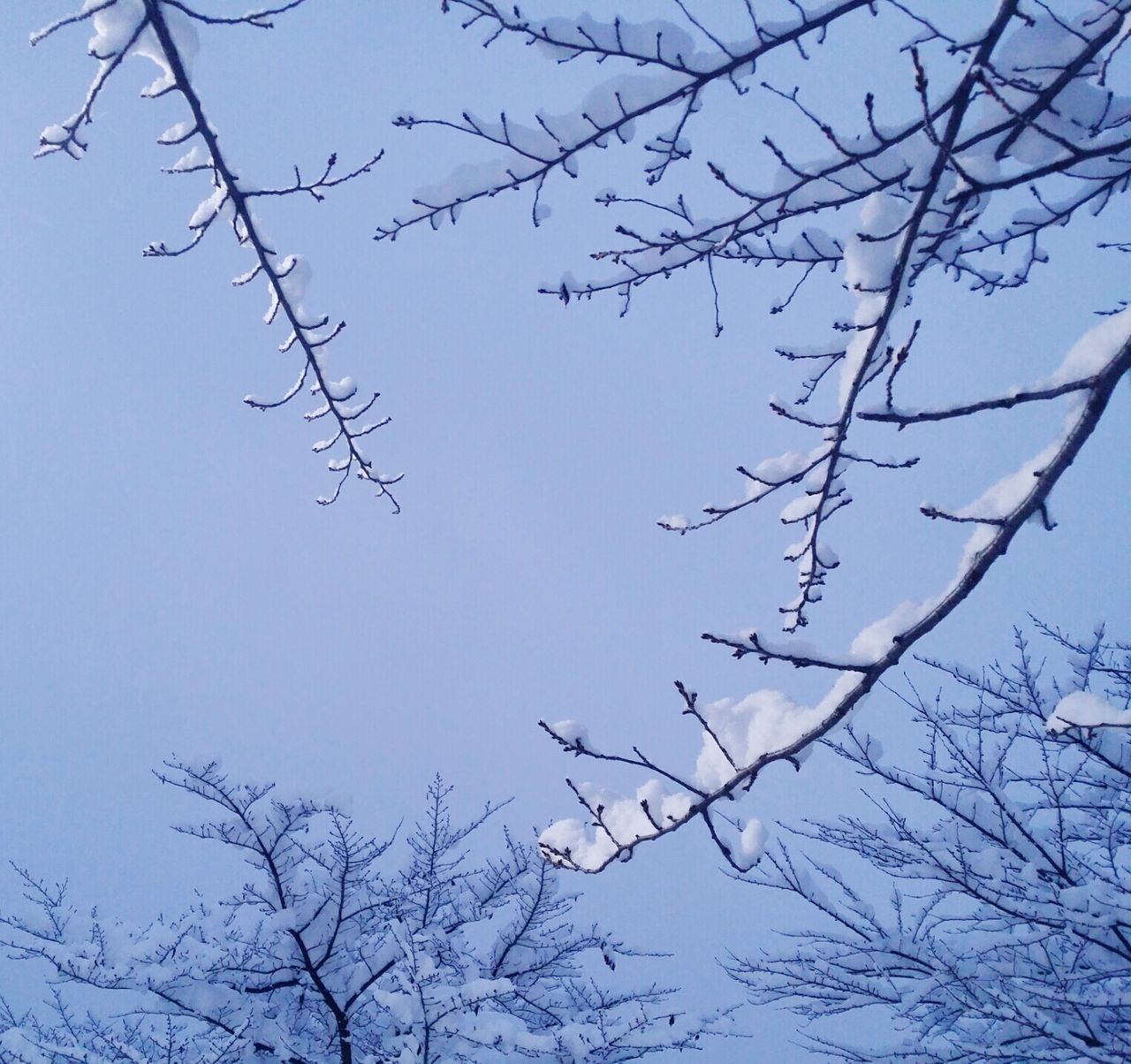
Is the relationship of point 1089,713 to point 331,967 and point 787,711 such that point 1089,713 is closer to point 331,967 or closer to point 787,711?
point 787,711

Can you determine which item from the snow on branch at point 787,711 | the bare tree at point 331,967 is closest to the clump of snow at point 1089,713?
the snow on branch at point 787,711

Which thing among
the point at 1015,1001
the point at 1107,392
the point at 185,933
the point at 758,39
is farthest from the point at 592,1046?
the point at 758,39

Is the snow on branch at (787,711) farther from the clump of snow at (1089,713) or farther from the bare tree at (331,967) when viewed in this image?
the bare tree at (331,967)

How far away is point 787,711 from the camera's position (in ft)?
5.50

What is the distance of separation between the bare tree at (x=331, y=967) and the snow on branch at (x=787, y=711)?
129 inches

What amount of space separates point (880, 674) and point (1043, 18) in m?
1.84

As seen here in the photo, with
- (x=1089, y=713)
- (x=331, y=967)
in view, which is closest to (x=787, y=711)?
(x=1089, y=713)

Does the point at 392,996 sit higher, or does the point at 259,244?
the point at 259,244

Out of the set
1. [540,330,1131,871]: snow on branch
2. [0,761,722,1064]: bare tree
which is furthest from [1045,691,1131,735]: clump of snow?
[0,761,722,1064]: bare tree

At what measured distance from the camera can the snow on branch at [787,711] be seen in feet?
4.51

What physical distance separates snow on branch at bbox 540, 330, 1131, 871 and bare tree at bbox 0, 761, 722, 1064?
10.8 feet

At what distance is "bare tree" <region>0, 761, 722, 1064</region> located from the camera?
5242 mm

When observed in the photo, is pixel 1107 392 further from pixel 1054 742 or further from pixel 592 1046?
pixel 592 1046

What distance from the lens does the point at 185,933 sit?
585 centimetres
